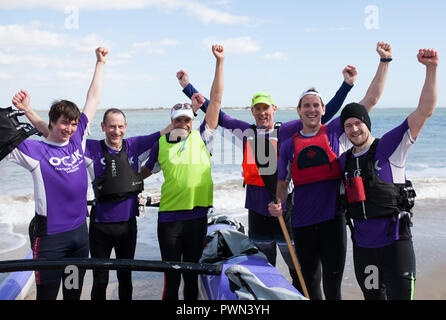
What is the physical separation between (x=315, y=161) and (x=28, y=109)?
2352 millimetres

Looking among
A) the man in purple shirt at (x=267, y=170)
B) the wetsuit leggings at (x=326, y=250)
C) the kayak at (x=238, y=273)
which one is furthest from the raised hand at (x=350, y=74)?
the kayak at (x=238, y=273)

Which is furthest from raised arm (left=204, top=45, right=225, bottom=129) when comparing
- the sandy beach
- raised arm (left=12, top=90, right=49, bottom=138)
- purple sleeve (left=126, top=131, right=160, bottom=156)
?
the sandy beach

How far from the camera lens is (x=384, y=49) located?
343 centimetres

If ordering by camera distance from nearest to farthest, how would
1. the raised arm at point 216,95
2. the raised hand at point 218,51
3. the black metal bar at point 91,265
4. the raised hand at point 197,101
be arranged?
the black metal bar at point 91,265
the raised arm at point 216,95
the raised hand at point 218,51
the raised hand at point 197,101

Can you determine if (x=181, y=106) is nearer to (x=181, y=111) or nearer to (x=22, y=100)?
(x=181, y=111)

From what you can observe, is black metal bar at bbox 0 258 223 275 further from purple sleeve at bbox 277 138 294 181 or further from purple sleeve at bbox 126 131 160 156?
purple sleeve at bbox 126 131 160 156

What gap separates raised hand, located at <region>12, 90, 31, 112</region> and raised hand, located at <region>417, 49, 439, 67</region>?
2979 millimetres

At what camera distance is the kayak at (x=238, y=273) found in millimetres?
2307

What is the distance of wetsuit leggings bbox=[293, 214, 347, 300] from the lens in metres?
3.09

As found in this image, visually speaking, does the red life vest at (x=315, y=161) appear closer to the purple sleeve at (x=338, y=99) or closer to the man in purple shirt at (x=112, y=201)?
the purple sleeve at (x=338, y=99)

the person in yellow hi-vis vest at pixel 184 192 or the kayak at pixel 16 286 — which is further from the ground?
the person in yellow hi-vis vest at pixel 184 192

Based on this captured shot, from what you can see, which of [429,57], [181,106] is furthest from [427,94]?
[181,106]

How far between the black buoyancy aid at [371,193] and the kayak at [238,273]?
2.60 ft

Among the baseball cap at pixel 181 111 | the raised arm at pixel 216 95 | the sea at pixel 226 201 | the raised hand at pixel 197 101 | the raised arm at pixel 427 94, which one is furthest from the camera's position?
the sea at pixel 226 201
